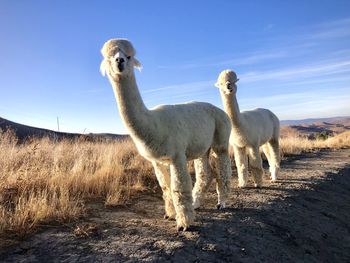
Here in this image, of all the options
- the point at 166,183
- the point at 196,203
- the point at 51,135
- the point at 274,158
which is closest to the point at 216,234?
the point at 166,183

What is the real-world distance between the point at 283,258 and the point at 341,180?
19.8 ft

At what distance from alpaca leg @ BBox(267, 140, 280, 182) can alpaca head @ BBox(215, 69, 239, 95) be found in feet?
8.44

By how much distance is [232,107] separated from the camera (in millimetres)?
8016

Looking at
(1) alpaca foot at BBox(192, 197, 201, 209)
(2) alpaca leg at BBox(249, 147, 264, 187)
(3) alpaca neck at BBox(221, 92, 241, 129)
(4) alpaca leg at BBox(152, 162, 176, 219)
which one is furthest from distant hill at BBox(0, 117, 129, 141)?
(4) alpaca leg at BBox(152, 162, 176, 219)

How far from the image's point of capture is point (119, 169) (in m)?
8.16

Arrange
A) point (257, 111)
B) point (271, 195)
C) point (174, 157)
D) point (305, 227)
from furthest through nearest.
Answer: point (257, 111) → point (271, 195) → point (305, 227) → point (174, 157)

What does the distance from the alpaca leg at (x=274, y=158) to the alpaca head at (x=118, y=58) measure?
591cm

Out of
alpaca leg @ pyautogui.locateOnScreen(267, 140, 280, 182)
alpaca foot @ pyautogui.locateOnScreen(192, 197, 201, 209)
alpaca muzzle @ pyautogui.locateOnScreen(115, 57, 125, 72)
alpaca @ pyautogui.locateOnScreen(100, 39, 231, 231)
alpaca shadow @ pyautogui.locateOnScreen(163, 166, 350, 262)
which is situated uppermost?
alpaca muzzle @ pyautogui.locateOnScreen(115, 57, 125, 72)

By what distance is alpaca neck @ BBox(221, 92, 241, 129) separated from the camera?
26.2 feet

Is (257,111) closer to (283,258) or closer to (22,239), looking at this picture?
(283,258)

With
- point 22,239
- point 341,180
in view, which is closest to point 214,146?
point 22,239

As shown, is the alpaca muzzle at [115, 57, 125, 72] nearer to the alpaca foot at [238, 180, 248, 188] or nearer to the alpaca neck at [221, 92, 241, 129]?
the alpaca neck at [221, 92, 241, 129]

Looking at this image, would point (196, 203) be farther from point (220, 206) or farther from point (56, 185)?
point (56, 185)

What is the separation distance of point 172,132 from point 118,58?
124cm
